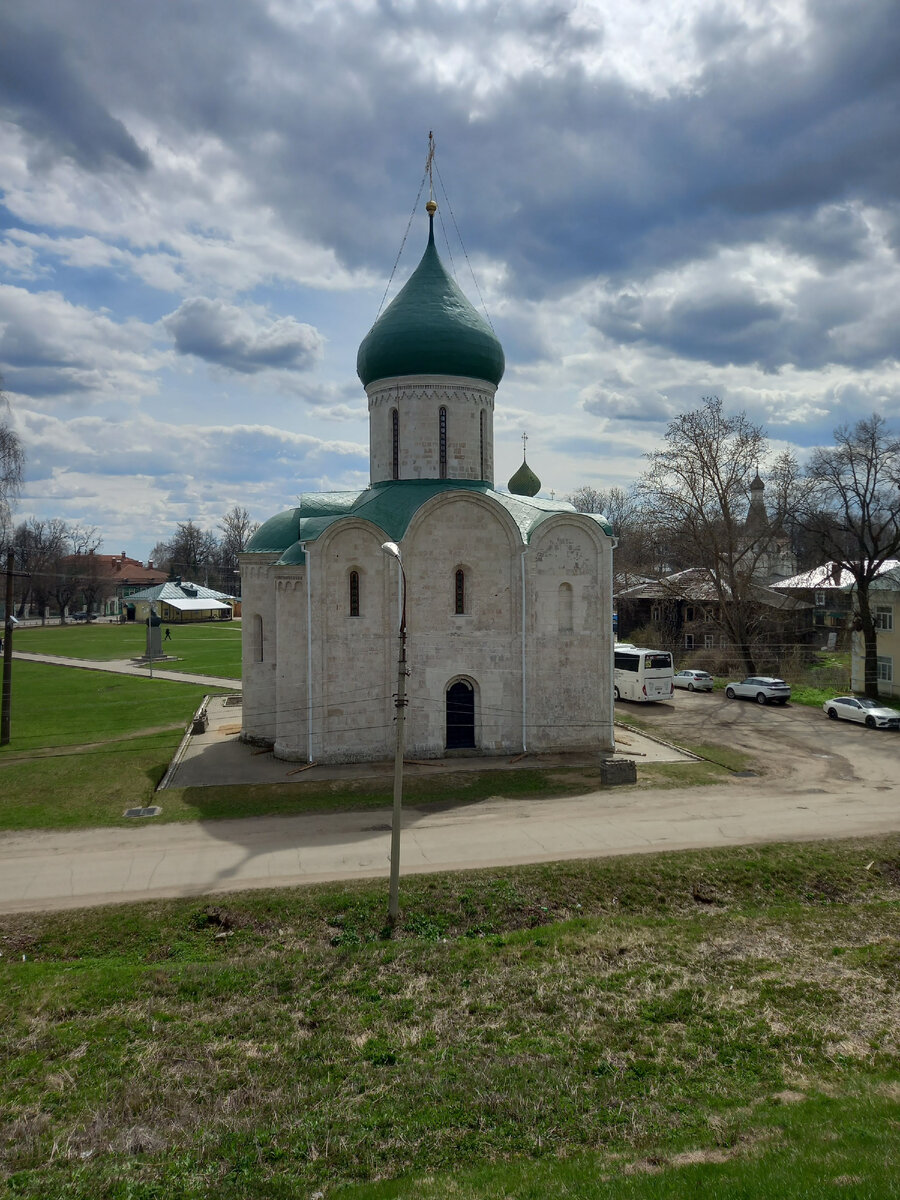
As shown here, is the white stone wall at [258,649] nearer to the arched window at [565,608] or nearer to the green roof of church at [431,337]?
the green roof of church at [431,337]

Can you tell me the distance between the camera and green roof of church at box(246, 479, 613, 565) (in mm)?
21344

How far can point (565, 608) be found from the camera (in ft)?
72.4

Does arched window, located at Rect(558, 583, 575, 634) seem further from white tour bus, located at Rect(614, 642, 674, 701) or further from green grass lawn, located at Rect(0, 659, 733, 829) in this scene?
white tour bus, located at Rect(614, 642, 674, 701)

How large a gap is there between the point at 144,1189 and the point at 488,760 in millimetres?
14983

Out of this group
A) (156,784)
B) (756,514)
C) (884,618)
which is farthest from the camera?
(756,514)

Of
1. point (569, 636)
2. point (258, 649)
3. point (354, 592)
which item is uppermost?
point (354, 592)

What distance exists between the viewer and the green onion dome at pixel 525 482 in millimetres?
38812

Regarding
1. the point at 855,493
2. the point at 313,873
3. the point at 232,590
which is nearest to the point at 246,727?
the point at 313,873

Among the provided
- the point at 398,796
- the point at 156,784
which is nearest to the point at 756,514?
the point at 156,784

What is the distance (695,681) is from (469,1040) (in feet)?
91.8

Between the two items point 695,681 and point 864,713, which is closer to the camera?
point 864,713

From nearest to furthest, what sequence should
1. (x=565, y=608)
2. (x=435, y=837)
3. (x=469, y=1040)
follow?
(x=469, y=1040) < (x=435, y=837) < (x=565, y=608)

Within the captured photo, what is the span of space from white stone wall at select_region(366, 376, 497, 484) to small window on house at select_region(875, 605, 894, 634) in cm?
1963

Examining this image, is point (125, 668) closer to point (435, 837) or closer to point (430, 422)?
point (430, 422)
